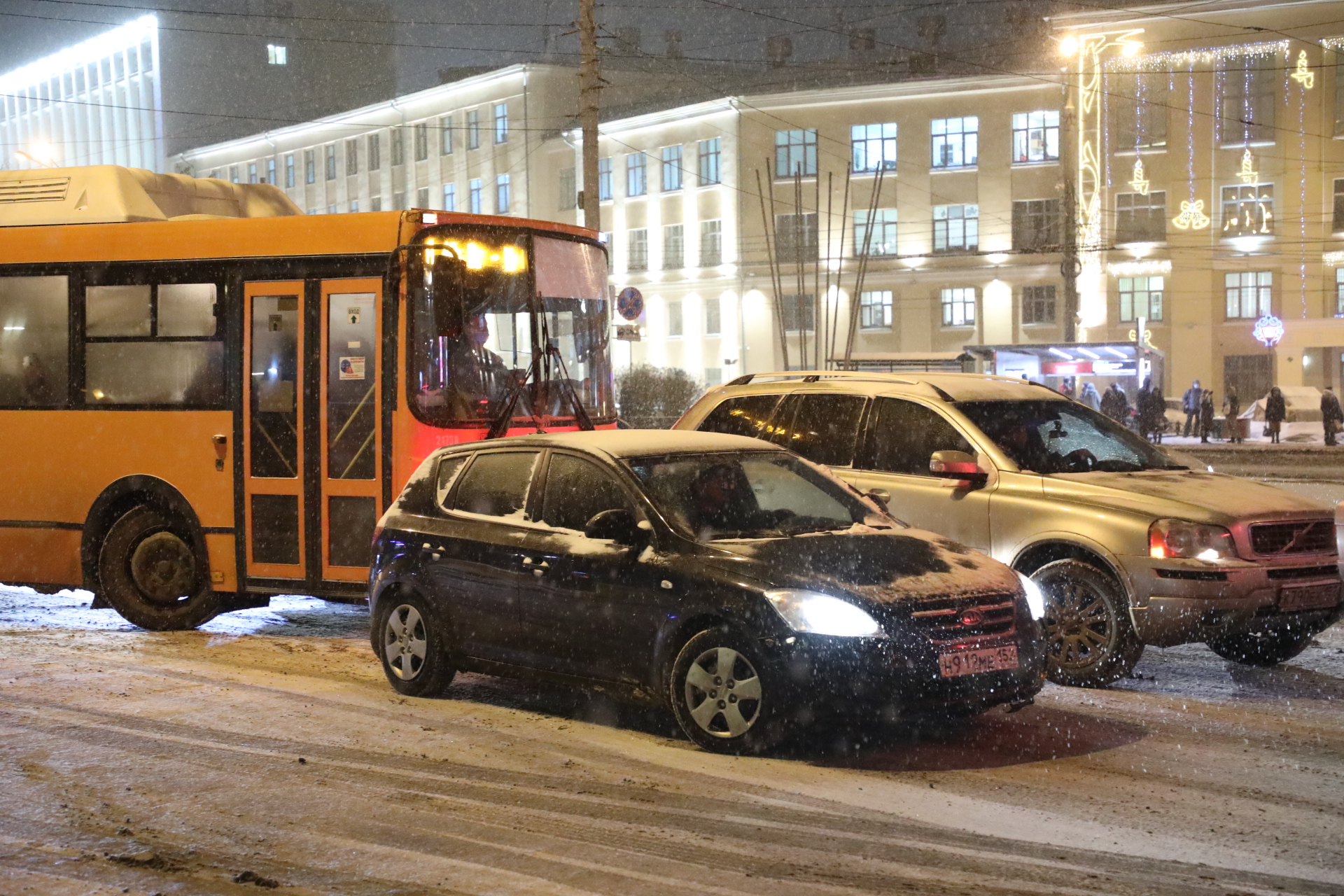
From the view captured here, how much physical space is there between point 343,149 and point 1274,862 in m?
83.9

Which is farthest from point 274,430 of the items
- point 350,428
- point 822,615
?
point 822,615

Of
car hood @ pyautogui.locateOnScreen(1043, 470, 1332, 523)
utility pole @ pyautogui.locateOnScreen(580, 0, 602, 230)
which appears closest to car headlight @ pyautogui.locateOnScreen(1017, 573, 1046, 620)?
car hood @ pyautogui.locateOnScreen(1043, 470, 1332, 523)

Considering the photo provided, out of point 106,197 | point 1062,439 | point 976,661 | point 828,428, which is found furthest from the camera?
point 106,197

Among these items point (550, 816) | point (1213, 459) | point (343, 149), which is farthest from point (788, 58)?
point (550, 816)

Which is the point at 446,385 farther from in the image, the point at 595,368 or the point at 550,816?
the point at 550,816

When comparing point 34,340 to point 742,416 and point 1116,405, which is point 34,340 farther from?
point 1116,405

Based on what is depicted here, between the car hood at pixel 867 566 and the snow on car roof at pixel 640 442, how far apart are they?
901mm

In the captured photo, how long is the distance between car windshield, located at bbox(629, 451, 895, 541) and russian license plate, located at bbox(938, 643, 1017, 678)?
3.81ft

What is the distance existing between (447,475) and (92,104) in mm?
94557

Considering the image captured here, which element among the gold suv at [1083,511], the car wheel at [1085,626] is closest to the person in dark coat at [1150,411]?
the gold suv at [1083,511]

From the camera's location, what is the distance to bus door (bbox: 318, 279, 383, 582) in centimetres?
1147

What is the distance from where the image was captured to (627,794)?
6.70m

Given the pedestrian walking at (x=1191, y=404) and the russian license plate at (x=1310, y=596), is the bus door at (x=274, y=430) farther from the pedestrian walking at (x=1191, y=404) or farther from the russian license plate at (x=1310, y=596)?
the pedestrian walking at (x=1191, y=404)

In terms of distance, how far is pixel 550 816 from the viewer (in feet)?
20.7
